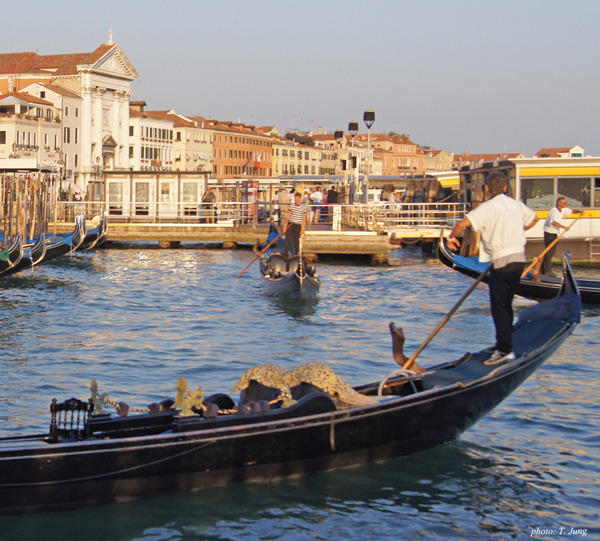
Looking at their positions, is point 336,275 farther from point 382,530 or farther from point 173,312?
point 382,530

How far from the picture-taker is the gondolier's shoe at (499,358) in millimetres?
5816

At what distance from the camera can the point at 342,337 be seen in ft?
34.4

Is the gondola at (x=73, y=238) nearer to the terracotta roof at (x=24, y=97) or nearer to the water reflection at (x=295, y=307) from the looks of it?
the water reflection at (x=295, y=307)

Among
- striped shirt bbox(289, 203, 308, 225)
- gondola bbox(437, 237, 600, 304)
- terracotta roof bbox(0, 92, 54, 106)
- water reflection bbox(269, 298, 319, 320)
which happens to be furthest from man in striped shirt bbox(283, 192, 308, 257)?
terracotta roof bbox(0, 92, 54, 106)

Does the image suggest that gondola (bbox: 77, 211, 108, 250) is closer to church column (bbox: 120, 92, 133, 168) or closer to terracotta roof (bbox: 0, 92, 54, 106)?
terracotta roof (bbox: 0, 92, 54, 106)

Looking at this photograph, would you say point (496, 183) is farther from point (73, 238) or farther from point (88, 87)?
point (88, 87)

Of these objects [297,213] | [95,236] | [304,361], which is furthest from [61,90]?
[304,361]

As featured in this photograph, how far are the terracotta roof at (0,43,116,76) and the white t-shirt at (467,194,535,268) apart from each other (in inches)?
2350

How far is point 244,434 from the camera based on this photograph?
15.6ft

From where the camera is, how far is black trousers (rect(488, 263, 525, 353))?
577 cm

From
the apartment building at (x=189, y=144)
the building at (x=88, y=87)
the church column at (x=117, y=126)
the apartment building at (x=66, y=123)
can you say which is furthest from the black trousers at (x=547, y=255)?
the apartment building at (x=189, y=144)

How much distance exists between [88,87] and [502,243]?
5964cm

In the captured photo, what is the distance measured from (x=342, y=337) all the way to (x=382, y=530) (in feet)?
19.3

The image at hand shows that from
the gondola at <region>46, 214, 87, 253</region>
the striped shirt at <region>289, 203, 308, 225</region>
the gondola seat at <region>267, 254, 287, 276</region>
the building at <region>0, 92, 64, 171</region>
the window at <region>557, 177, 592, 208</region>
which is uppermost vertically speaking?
the building at <region>0, 92, 64, 171</region>
